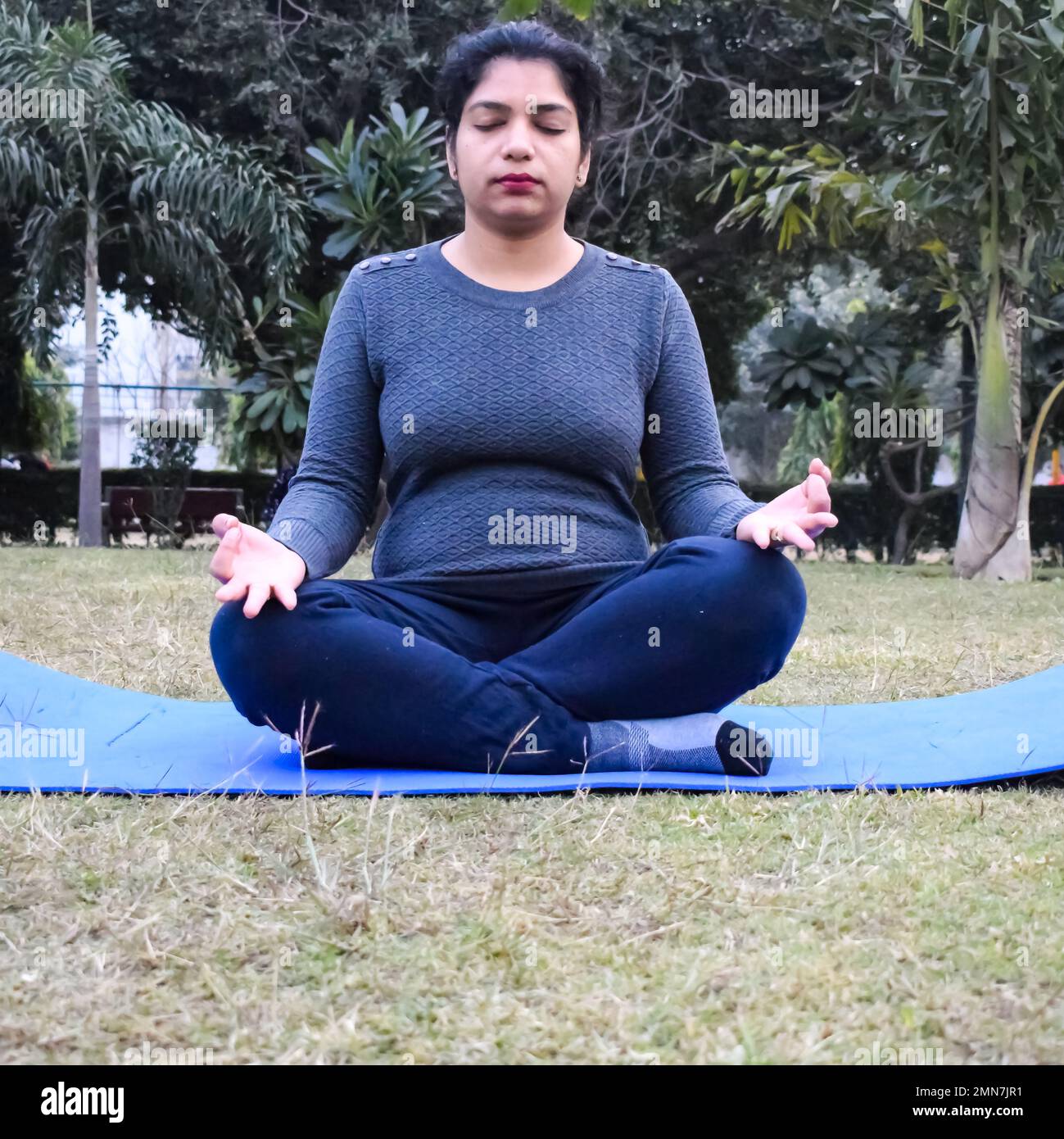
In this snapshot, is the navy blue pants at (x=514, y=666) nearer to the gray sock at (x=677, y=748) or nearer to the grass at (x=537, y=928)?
the gray sock at (x=677, y=748)

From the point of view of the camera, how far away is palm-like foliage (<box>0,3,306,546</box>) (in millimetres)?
9562

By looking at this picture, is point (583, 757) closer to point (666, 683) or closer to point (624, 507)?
point (666, 683)

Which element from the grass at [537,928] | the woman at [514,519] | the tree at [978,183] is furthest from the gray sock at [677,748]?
the tree at [978,183]

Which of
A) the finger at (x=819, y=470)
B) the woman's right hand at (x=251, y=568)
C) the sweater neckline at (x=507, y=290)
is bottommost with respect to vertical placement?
the woman's right hand at (x=251, y=568)

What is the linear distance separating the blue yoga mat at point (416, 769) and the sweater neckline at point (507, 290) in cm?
87

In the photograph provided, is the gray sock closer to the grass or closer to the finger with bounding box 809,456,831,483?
the grass

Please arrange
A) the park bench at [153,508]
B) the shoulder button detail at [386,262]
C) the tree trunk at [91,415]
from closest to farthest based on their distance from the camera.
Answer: the shoulder button detail at [386,262] → the tree trunk at [91,415] → the park bench at [153,508]

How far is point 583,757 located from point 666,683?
187 mm

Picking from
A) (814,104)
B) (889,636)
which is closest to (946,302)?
(814,104)

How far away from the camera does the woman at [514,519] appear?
219 centimetres

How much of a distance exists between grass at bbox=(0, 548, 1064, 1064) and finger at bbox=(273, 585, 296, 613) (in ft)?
0.99

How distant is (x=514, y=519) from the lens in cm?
239
